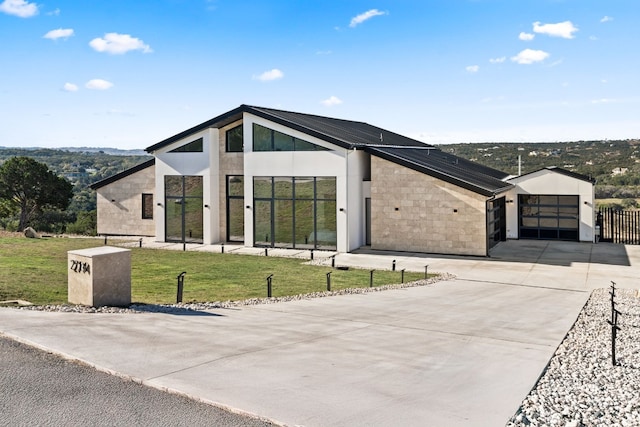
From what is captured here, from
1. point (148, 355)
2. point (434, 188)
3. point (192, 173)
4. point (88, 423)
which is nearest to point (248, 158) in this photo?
point (192, 173)

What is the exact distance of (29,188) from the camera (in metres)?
37.8

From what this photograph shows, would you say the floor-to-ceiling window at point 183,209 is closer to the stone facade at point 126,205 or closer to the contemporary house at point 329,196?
the contemporary house at point 329,196

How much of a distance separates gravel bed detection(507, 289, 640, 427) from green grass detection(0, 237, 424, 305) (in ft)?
28.9

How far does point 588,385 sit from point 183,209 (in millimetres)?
25195

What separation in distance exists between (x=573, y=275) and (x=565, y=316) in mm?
7869

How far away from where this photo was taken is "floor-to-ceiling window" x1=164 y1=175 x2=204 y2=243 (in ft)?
98.1

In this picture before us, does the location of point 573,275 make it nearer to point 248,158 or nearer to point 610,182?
point 248,158

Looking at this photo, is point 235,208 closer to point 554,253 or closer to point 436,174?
point 436,174

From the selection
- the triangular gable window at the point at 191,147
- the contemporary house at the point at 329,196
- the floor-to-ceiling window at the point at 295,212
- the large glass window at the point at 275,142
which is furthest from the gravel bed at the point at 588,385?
the triangular gable window at the point at 191,147

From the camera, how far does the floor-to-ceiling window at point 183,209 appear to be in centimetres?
2989

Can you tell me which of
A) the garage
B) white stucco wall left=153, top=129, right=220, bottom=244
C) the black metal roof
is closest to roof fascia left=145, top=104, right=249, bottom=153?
white stucco wall left=153, top=129, right=220, bottom=244

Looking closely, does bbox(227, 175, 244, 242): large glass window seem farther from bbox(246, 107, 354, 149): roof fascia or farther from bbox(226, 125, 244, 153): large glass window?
bbox(246, 107, 354, 149): roof fascia

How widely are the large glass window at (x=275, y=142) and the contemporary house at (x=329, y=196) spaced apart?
0.16ft

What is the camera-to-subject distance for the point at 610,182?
61.9 metres
